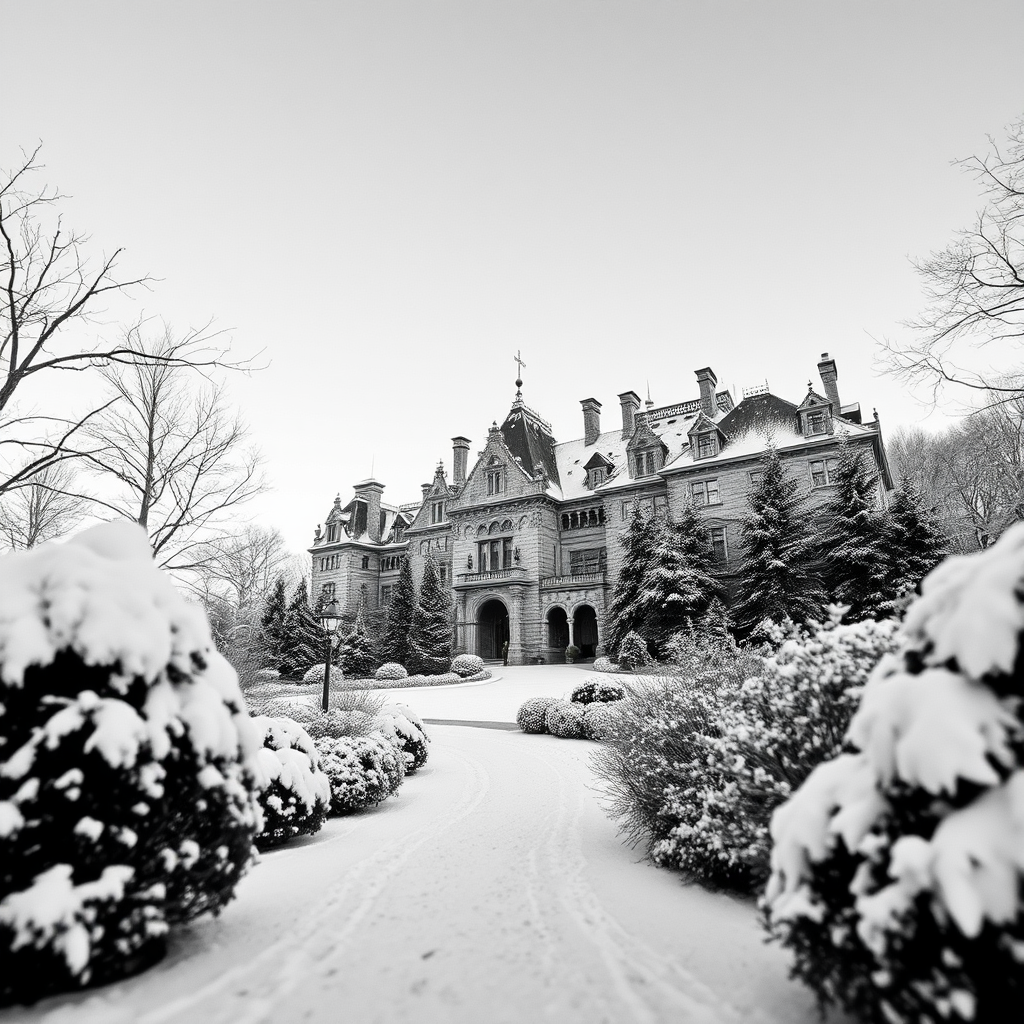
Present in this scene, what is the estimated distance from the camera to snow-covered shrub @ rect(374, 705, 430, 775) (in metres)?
10.9

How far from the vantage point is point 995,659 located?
1.95 m

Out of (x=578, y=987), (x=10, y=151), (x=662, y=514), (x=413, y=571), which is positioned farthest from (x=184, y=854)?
(x=413, y=571)

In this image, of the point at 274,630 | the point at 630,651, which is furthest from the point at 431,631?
the point at 630,651

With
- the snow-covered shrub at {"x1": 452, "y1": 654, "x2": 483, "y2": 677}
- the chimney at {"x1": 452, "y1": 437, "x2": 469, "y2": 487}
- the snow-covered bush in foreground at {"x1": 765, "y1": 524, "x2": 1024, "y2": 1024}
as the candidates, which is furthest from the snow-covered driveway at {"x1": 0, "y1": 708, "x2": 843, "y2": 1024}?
the chimney at {"x1": 452, "y1": 437, "x2": 469, "y2": 487}

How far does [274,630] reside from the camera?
40875 millimetres

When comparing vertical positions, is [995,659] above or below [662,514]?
below

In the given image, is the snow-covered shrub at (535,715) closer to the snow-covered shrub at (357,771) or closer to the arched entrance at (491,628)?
the snow-covered shrub at (357,771)

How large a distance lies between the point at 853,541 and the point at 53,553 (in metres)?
28.8

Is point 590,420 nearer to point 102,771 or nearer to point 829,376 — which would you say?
point 829,376

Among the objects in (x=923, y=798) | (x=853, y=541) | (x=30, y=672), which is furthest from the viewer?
(x=853, y=541)

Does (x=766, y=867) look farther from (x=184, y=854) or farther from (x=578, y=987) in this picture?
(x=184, y=854)

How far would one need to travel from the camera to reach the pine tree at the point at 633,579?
97.1ft

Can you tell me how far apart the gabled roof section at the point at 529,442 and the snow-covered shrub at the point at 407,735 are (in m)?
28.4

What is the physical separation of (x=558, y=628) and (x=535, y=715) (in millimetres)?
21953
